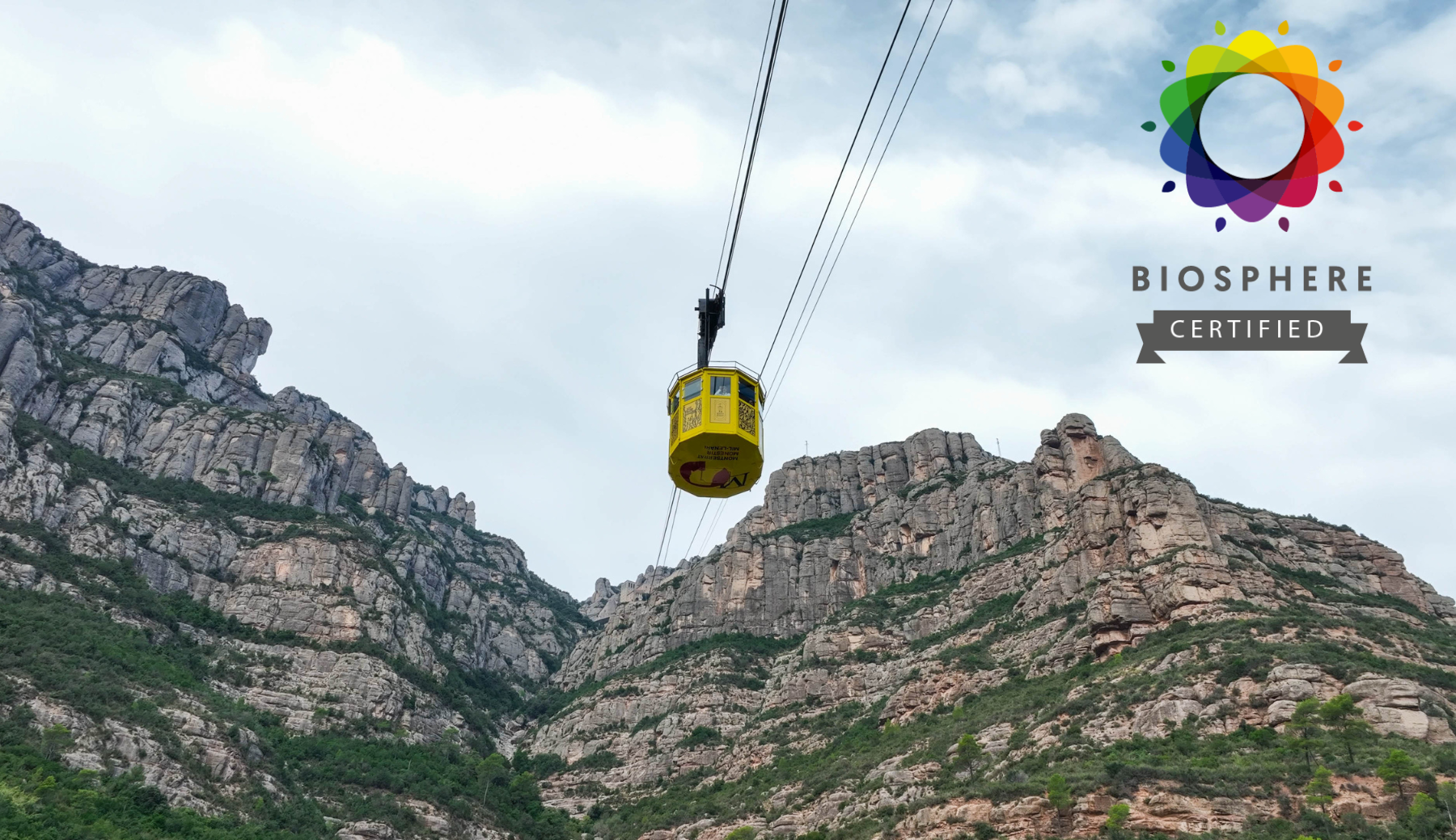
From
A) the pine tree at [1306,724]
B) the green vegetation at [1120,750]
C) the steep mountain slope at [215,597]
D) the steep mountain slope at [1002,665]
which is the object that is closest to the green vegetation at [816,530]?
the steep mountain slope at [1002,665]

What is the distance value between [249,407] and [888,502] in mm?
102275

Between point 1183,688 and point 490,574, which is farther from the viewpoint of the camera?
point 490,574

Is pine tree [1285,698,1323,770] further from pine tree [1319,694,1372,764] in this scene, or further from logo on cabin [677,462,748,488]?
logo on cabin [677,462,748,488]

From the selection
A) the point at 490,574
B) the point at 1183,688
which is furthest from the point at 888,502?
the point at 490,574

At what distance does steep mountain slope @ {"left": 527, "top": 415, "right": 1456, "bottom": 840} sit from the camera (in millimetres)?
48812

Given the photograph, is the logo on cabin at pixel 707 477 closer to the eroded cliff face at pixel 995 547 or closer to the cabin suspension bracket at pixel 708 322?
the cabin suspension bracket at pixel 708 322

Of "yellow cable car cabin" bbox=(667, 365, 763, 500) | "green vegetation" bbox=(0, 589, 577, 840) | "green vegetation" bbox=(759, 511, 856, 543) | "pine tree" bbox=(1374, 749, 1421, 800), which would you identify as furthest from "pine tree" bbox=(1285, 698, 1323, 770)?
"green vegetation" bbox=(759, 511, 856, 543)

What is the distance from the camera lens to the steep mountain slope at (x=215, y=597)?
6669cm

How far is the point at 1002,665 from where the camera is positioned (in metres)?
79.6

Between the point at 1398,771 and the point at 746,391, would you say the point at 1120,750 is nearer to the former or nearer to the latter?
the point at 1398,771

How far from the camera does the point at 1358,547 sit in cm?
9344

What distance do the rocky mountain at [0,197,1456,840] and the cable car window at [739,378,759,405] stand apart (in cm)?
3204

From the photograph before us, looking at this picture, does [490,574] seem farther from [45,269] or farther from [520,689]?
[45,269]

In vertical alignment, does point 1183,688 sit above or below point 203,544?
below
